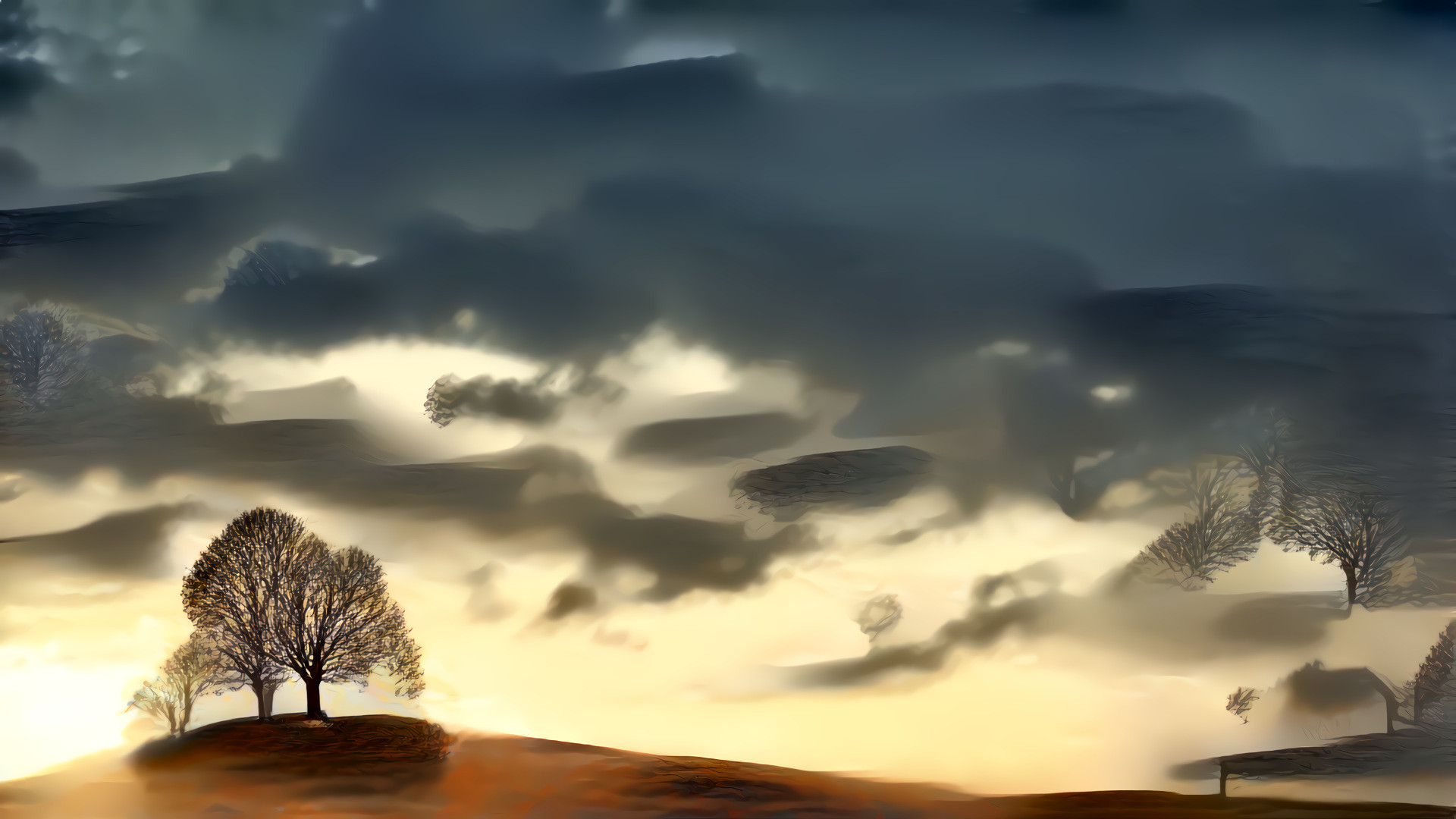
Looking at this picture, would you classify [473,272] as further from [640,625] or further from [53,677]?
[53,677]

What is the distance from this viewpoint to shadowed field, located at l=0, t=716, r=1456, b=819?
4.27 meters

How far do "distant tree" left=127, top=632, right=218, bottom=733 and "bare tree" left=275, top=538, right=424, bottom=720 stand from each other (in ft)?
1.08

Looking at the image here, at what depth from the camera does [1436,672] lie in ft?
14.8

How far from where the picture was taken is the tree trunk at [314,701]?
4.41 metres

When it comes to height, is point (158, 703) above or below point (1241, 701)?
above

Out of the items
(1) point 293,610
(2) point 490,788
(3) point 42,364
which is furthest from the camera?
(3) point 42,364

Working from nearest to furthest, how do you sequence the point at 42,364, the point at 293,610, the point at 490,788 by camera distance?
the point at 490,788, the point at 293,610, the point at 42,364

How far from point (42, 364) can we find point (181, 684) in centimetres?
167

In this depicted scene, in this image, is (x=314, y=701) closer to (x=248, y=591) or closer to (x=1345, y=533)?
(x=248, y=591)

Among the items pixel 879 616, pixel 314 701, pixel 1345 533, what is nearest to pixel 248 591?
pixel 314 701

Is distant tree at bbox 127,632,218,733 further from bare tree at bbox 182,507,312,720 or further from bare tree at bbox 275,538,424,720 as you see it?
bare tree at bbox 275,538,424,720

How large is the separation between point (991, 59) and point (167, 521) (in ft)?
14.6

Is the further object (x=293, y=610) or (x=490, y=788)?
(x=293, y=610)

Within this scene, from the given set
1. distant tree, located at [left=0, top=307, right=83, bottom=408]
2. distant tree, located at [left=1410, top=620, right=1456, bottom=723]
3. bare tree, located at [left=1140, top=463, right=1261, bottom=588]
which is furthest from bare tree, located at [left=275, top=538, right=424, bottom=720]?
distant tree, located at [left=1410, top=620, right=1456, bottom=723]
